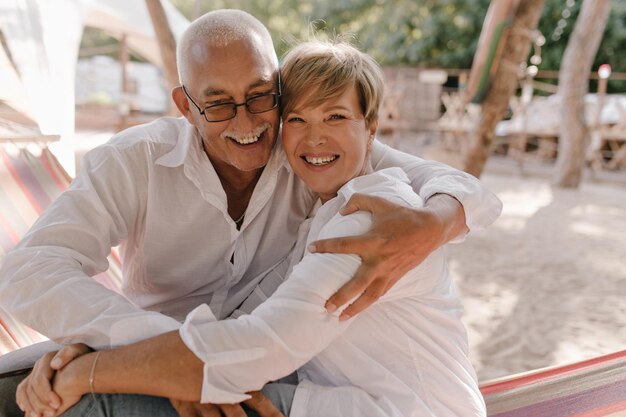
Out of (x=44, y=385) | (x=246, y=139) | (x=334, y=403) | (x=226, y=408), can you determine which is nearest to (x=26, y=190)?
(x=246, y=139)

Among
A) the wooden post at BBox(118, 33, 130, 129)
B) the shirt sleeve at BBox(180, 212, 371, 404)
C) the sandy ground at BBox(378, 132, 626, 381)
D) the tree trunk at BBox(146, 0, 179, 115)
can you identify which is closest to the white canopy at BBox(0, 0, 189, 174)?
the tree trunk at BBox(146, 0, 179, 115)

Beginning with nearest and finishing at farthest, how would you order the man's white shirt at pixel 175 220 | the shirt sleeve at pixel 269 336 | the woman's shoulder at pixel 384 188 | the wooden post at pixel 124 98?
1. the shirt sleeve at pixel 269 336
2. the woman's shoulder at pixel 384 188
3. the man's white shirt at pixel 175 220
4. the wooden post at pixel 124 98

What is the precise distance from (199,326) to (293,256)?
579 millimetres

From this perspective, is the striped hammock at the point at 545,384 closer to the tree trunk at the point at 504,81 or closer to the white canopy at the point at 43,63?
→ the white canopy at the point at 43,63

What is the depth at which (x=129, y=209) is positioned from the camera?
190 cm

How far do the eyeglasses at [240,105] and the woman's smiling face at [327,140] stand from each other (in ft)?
0.28

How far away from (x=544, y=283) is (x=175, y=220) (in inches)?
153

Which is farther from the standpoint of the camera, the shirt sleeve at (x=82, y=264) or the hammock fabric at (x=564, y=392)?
the hammock fabric at (x=564, y=392)

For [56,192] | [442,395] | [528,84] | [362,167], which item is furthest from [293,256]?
[528,84]

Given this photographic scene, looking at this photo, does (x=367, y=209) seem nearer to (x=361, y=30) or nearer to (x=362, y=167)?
(x=362, y=167)

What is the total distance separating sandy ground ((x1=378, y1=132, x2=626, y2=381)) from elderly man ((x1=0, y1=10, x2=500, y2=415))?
1894mm

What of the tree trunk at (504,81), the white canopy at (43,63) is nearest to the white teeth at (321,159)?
the white canopy at (43,63)

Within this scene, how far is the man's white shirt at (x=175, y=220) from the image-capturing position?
66.9 inches

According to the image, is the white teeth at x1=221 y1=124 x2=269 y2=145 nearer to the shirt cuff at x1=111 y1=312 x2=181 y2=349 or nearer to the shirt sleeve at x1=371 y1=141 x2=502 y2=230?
the shirt sleeve at x1=371 y1=141 x2=502 y2=230
